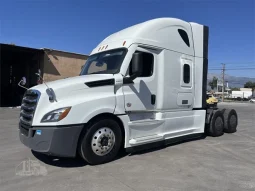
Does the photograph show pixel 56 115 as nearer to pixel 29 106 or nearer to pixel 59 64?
pixel 29 106

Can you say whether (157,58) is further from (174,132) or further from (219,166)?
(219,166)

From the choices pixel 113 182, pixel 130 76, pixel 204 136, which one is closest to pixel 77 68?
pixel 204 136

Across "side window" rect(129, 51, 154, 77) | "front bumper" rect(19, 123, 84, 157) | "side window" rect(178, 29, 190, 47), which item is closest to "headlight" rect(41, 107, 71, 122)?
"front bumper" rect(19, 123, 84, 157)

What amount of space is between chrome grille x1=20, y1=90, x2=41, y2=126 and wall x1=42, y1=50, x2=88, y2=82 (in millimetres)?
15763

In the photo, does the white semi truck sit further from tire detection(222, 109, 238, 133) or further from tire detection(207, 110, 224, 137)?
tire detection(222, 109, 238, 133)

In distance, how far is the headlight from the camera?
4527 mm

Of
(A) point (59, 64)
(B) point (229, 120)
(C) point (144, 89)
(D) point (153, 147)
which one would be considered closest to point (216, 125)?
(B) point (229, 120)

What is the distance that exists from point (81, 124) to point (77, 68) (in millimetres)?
17749

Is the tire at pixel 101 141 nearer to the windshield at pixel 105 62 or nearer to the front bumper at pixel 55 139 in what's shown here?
the front bumper at pixel 55 139

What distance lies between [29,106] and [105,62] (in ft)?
6.56

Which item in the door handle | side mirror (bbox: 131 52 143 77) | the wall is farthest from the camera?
the wall

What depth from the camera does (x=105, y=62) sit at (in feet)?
19.4

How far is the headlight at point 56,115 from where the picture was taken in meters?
4.53

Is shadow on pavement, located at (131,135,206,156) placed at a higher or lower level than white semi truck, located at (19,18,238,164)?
lower
